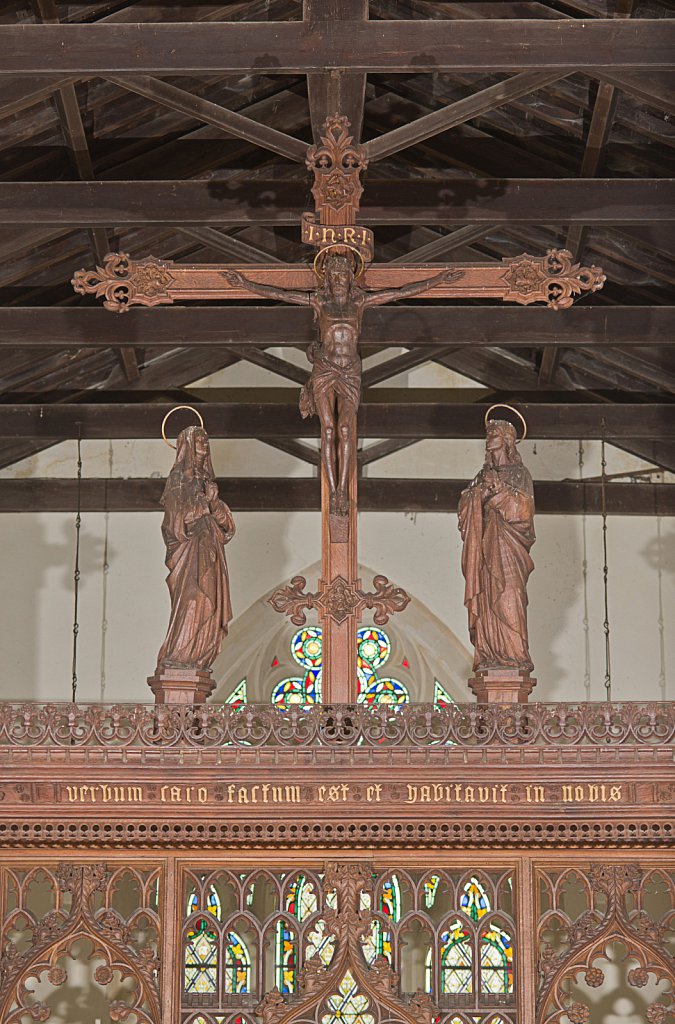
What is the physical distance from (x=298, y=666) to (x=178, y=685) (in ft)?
22.4

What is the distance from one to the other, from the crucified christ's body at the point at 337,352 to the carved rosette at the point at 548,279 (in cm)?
31

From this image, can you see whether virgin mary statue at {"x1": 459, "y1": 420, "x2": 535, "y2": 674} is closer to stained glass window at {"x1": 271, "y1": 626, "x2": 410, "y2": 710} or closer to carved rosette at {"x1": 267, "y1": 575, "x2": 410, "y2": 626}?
carved rosette at {"x1": 267, "y1": 575, "x2": 410, "y2": 626}

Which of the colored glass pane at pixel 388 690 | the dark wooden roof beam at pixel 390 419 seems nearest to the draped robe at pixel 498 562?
the dark wooden roof beam at pixel 390 419

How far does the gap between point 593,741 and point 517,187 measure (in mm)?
3754

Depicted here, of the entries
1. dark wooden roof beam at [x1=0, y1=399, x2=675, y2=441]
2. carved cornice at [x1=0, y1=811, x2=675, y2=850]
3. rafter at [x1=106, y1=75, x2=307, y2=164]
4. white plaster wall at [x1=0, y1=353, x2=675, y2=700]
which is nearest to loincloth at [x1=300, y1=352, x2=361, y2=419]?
rafter at [x1=106, y1=75, x2=307, y2=164]

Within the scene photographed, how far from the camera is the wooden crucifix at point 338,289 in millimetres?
7824

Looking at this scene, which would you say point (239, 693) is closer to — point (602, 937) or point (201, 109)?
point (201, 109)

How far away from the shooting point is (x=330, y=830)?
749 centimetres

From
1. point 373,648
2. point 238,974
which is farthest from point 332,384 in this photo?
point 373,648

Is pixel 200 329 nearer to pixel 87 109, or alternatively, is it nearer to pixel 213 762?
pixel 87 109

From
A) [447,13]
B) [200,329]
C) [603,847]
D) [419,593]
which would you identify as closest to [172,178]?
[200,329]

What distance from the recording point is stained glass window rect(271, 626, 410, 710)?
14.7 metres

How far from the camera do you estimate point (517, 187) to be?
9938 millimetres

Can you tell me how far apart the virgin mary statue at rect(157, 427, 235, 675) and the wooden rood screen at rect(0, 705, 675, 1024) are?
494mm
